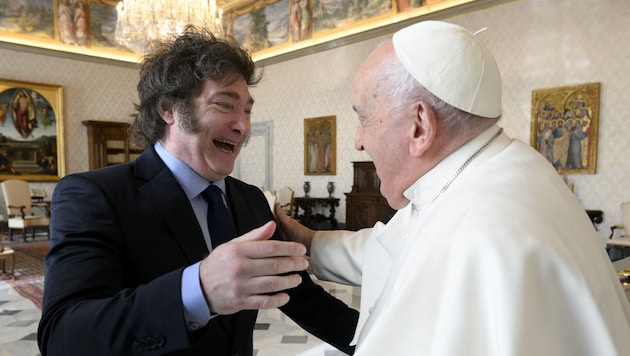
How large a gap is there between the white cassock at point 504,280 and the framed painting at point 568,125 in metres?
7.15

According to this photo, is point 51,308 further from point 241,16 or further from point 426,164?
point 241,16

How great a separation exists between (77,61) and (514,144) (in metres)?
14.1

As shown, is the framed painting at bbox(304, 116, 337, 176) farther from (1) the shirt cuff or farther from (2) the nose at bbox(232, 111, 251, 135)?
(1) the shirt cuff

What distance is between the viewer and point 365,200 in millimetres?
9352

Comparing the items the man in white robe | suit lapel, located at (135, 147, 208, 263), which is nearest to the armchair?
suit lapel, located at (135, 147, 208, 263)

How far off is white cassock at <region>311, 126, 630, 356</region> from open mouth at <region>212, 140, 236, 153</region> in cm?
91

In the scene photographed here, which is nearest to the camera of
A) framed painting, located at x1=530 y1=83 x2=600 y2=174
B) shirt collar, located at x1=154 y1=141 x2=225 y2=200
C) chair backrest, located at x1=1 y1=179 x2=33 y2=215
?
shirt collar, located at x1=154 y1=141 x2=225 y2=200

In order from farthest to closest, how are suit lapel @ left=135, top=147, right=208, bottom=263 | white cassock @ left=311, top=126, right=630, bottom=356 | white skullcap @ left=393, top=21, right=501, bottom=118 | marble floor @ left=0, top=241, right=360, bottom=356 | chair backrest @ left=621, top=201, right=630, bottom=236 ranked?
chair backrest @ left=621, top=201, right=630, bottom=236, marble floor @ left=0, top=241, right=360, bottom=356, suit lapel @ left=135, top=147, right=208, bottom=263, white skullcap @ left=393, top=21, right=501, bottom=118, white cassock @ left=311, top=126, right=630, bottom=356

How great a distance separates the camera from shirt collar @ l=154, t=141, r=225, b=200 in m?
1.59

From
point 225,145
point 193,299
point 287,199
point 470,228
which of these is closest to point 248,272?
point 193,299

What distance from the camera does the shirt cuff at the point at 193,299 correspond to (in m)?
0.97

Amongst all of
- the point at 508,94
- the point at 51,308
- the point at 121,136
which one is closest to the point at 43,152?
the point at 121,136

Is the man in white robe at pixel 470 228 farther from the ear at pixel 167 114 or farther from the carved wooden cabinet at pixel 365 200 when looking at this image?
the carved wooden cabinet at pixel 365 200

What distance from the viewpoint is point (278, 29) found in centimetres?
1270
